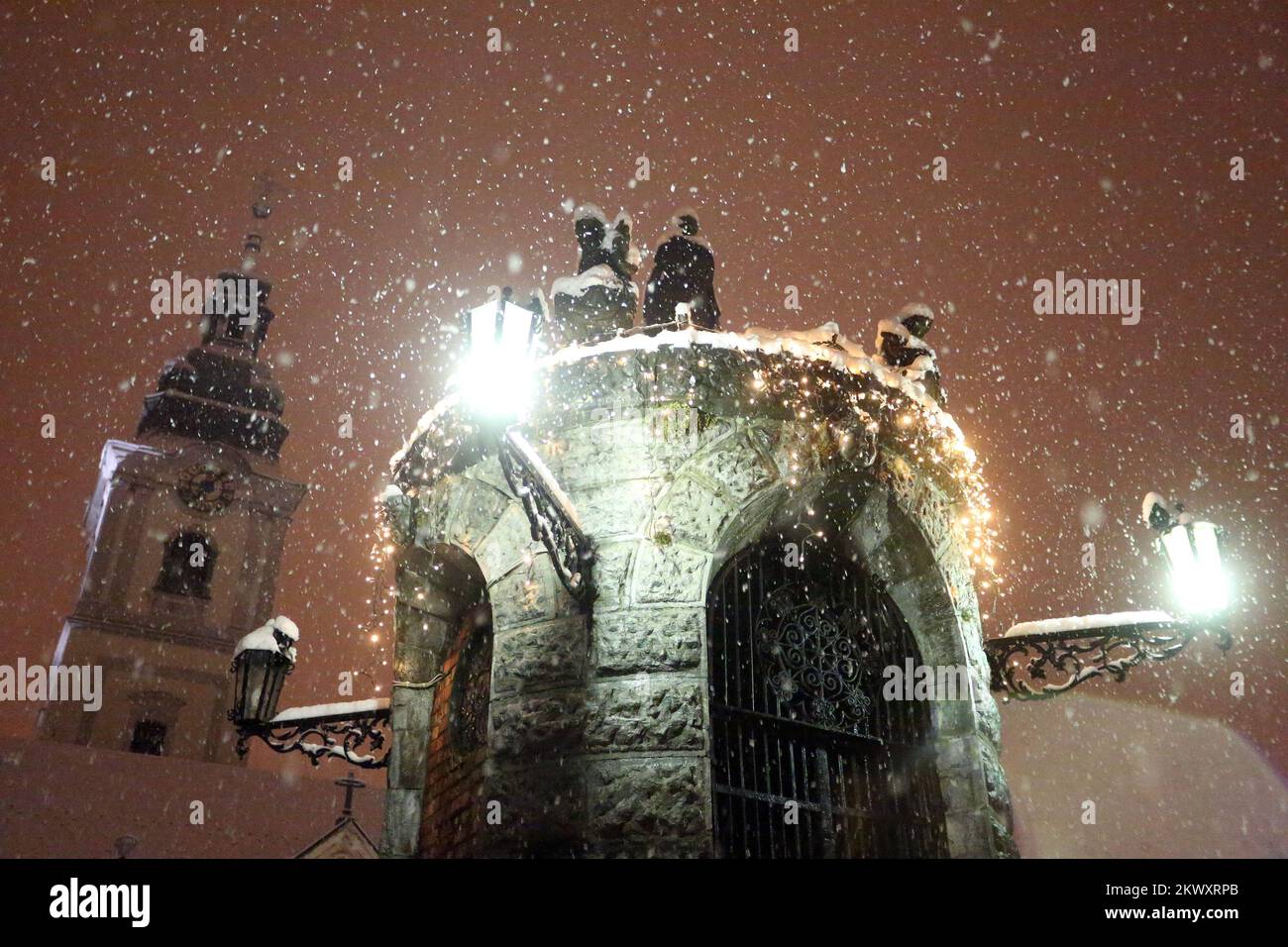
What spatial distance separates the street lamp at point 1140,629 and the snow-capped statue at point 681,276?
360 cm

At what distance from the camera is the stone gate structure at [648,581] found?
232 inches

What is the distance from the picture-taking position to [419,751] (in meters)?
7.82

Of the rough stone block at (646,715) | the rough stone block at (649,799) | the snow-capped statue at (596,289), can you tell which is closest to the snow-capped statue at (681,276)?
the snow-capped statue at (596,289)

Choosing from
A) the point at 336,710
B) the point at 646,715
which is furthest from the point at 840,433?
the point at 336,710

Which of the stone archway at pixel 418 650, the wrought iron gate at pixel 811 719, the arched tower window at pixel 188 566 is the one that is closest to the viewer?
the wrought iron gate at pixel 811 719

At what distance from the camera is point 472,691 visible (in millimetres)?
7598

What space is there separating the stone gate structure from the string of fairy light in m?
0.02

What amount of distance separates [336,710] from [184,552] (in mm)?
34730

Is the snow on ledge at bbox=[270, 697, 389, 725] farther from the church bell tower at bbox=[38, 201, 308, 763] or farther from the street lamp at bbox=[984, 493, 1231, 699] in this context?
the church bell tower at bbox=[38, 201, 308, 763]

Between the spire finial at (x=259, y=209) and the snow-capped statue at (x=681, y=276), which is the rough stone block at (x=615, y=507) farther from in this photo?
the spire finial at (x=259, y=209)
